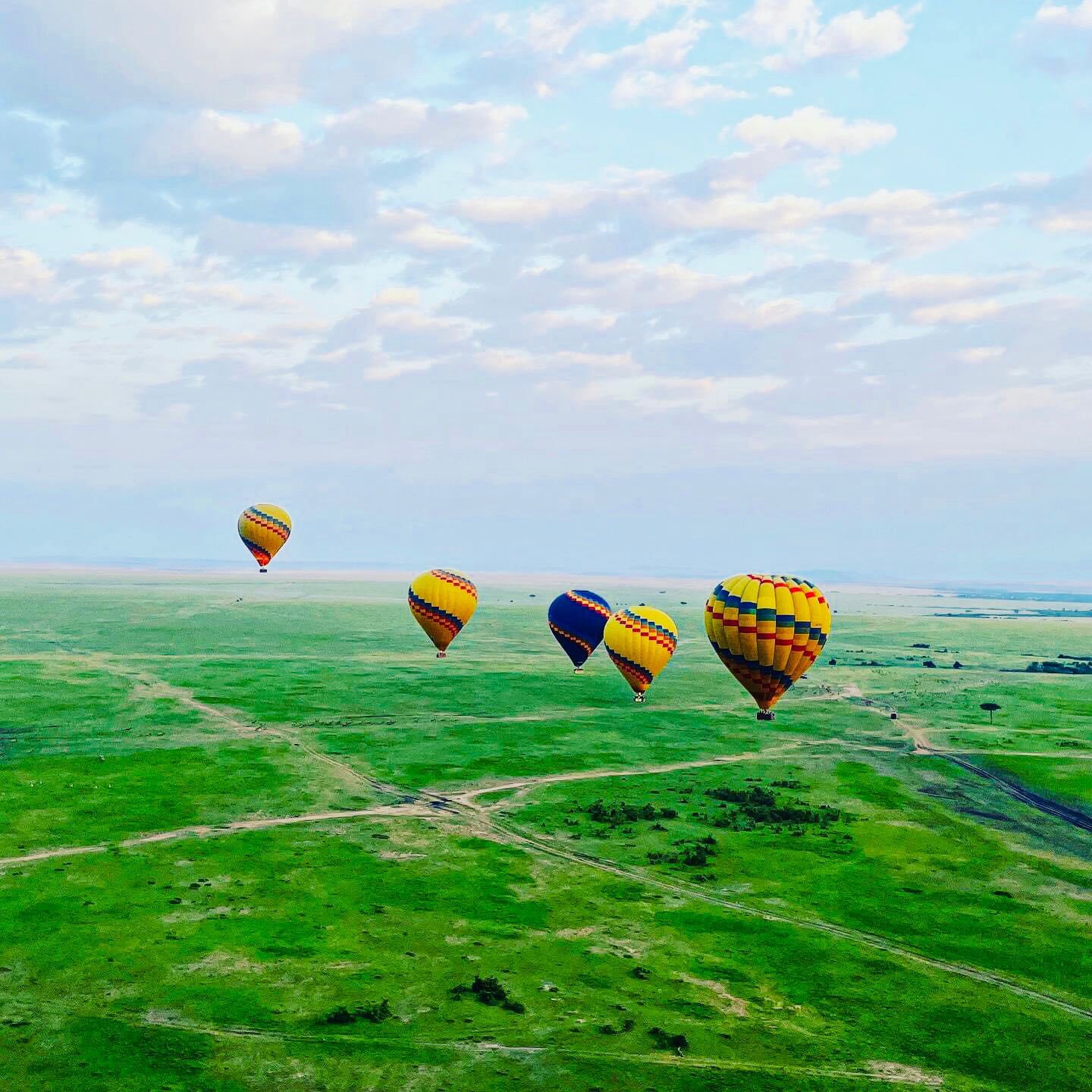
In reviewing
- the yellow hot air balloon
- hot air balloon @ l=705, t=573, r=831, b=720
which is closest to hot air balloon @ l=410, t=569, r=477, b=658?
the yellow hot air balloon

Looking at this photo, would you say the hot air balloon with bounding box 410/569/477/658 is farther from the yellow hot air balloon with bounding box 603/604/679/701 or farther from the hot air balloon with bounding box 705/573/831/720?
the hot air balloon with bounding box 705/573/831/720

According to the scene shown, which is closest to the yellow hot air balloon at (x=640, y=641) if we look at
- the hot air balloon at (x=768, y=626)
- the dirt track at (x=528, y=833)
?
the dirt track at (x=528, y=833)

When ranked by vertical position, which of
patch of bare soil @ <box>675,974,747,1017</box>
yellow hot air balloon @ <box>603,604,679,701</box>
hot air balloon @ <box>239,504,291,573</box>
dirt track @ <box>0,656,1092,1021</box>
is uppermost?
hot air balloon @ <box>239,504,291,573</box>

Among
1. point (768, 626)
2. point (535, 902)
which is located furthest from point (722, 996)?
point (768, 626)

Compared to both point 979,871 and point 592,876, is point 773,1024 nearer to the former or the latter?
point 592,876

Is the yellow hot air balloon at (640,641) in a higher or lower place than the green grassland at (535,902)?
higher

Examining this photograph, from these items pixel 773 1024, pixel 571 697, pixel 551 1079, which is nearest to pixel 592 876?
pixel 773 1024

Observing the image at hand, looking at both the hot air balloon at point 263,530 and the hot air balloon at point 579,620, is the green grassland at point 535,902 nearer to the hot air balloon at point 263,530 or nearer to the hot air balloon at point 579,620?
the hot air balloon at point 579,620
